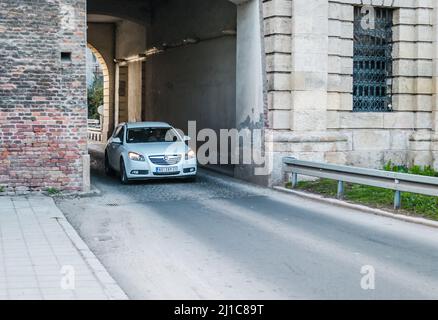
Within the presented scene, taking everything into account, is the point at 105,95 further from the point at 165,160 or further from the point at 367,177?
the point at 367,177

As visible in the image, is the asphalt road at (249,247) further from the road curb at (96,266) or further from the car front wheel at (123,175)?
the car front wheel at (123,175)

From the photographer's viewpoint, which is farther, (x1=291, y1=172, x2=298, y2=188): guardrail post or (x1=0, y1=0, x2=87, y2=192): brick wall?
(x1=291, y1=172, x2=298, y2=188): guardrail post

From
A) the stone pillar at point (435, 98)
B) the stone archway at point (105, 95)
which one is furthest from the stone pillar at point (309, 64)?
the stone archway at point (105, 95)

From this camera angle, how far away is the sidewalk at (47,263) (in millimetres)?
7223

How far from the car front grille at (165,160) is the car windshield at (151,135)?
1106 millimetres

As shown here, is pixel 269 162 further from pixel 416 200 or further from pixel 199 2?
pixel 199 2

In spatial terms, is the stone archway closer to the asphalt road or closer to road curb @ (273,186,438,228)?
road curb @ (273,186,438,228)

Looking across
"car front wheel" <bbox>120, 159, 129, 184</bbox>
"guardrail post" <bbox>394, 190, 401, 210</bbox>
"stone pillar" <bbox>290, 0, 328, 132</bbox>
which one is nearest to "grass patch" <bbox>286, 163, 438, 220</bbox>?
"guardrail post" <bbox>394, 190, 401, 210</bbox>

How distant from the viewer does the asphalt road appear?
784 centimetres

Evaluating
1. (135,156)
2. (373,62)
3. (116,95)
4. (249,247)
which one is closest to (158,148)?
(135,156)

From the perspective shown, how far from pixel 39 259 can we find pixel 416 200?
7752 mm

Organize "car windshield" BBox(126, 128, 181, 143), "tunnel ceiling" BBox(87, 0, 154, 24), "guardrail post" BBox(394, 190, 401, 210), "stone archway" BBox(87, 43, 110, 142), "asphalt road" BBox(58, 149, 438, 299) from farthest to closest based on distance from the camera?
"stone archway" BBox(87, 43, 110, 142)
"tunnel ceiling" BBox(87, 0, 154, 24)
"car windshield" BBox(126, 128, 181, 143)
"guardrail post" BBox(394, 190, 401, 210)
"asphalt road" BBox(58, 149, 438, 299)

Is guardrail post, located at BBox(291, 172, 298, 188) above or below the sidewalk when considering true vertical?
above
